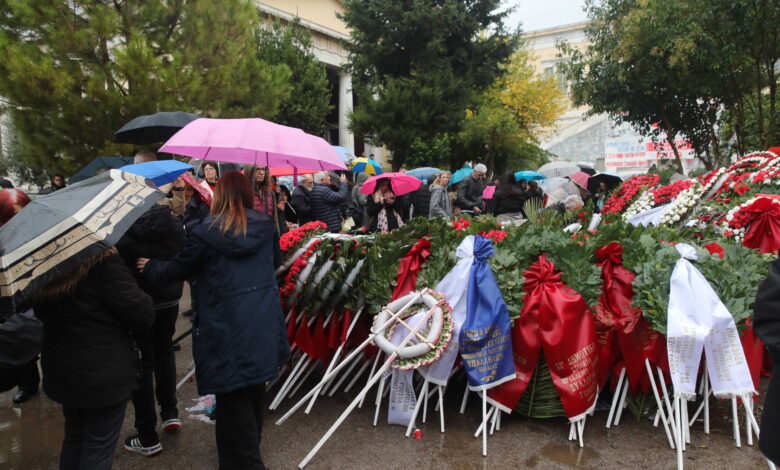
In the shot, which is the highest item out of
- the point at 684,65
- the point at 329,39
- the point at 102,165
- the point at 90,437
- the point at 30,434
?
the point at 329,39

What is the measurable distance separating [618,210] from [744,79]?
8791 millimetres

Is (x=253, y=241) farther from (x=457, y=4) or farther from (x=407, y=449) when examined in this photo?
(x=457, y=4)

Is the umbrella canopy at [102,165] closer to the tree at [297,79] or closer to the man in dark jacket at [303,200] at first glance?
the man in dark jacket at [303,200]

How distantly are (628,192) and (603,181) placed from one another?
14.5 ft

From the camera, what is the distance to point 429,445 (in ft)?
11.5

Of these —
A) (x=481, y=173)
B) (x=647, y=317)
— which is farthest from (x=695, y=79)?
(x=647, y=317)

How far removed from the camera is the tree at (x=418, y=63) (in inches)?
778

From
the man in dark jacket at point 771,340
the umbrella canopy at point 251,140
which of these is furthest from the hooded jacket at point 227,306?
the man in dark jacket at point 771,340

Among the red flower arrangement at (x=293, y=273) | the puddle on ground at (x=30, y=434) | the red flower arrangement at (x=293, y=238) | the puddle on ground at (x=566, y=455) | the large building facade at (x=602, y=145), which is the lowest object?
the puddle on ground at (x=30, y=434)

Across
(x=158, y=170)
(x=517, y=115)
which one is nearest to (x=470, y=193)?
(x=158, y=170)

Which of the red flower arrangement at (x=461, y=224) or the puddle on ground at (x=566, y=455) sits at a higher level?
the red flower arrangement at (x=461, y=224)

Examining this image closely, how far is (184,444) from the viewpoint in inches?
141

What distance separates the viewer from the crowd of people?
8.39 feet

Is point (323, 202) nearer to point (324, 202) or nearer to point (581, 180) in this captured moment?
point (324, 202)
